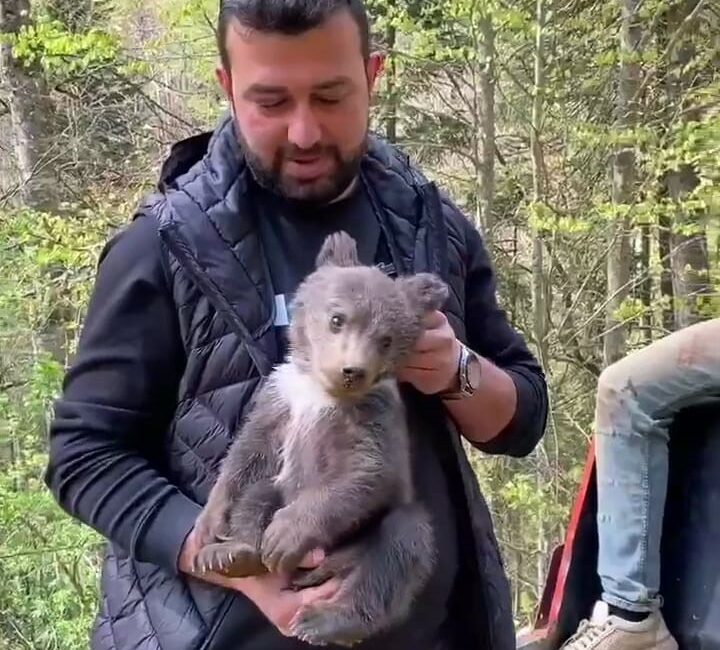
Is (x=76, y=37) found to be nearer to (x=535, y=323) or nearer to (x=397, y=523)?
(x=535, y=323)

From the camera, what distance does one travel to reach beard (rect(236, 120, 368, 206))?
1680 millimetres

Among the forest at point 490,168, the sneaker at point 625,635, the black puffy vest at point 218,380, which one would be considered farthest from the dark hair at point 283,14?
the forest at point 490,168

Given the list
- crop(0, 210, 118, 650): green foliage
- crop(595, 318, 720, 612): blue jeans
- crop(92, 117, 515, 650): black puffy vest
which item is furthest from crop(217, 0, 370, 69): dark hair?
crop(0, 210, 118, 650): green foliage

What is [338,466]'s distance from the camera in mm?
1657

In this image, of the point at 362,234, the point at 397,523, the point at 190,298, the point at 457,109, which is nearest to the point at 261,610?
the point at 397,523

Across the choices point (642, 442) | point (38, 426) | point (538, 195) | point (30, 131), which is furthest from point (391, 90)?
point (642, 442)

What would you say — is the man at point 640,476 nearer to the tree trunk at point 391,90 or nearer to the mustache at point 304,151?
the mustache at point 304,151

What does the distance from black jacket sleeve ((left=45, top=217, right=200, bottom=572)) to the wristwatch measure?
17.9 inches

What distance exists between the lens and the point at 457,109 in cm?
749

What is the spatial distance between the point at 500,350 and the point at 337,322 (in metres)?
0.43

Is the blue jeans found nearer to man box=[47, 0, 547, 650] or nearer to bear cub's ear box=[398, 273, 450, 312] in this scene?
man box=[47, 0, 547, 650]

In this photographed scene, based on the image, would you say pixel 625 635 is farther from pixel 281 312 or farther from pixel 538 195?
pixel 538 195

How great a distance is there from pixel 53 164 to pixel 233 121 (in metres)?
5.52

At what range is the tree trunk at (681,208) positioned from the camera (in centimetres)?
639
